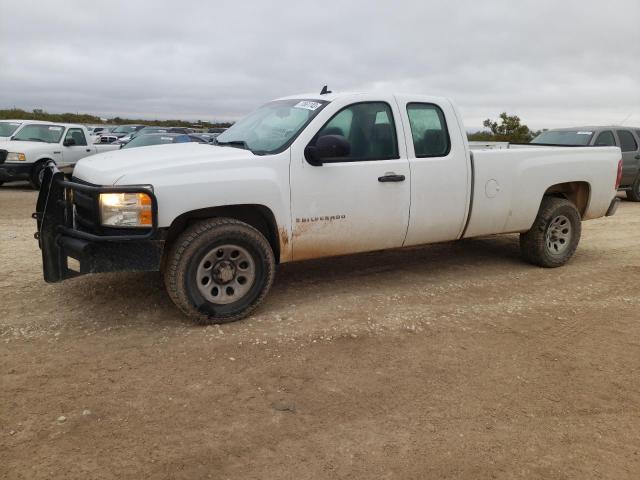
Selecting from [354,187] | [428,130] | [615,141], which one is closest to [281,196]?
[354,187]

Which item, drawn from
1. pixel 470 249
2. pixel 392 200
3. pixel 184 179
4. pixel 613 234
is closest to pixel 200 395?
pixel 184 179

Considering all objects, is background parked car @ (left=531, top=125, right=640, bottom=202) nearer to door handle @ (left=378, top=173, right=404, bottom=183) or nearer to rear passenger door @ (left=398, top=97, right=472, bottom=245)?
rear passenger door @ (left=398, top=97, right=472, bottom=245)

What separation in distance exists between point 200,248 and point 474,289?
2819 mm

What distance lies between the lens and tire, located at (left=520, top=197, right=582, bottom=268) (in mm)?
6457

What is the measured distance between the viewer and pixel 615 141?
12555 millimetres

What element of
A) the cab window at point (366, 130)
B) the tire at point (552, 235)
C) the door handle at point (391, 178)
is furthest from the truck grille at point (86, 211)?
the tire at point (552, 235)

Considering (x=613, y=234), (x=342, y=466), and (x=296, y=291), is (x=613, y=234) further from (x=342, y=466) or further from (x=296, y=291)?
(x=342, y=466)

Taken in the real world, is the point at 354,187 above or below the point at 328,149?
below

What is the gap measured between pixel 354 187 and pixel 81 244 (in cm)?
225

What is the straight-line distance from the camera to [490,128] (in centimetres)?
2505

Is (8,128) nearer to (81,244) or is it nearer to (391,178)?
(81,244)

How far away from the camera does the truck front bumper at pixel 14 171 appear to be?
1338 cm

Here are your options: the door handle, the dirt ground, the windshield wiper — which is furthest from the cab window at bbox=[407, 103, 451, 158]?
the windshield wiper

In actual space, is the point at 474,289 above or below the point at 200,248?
below
